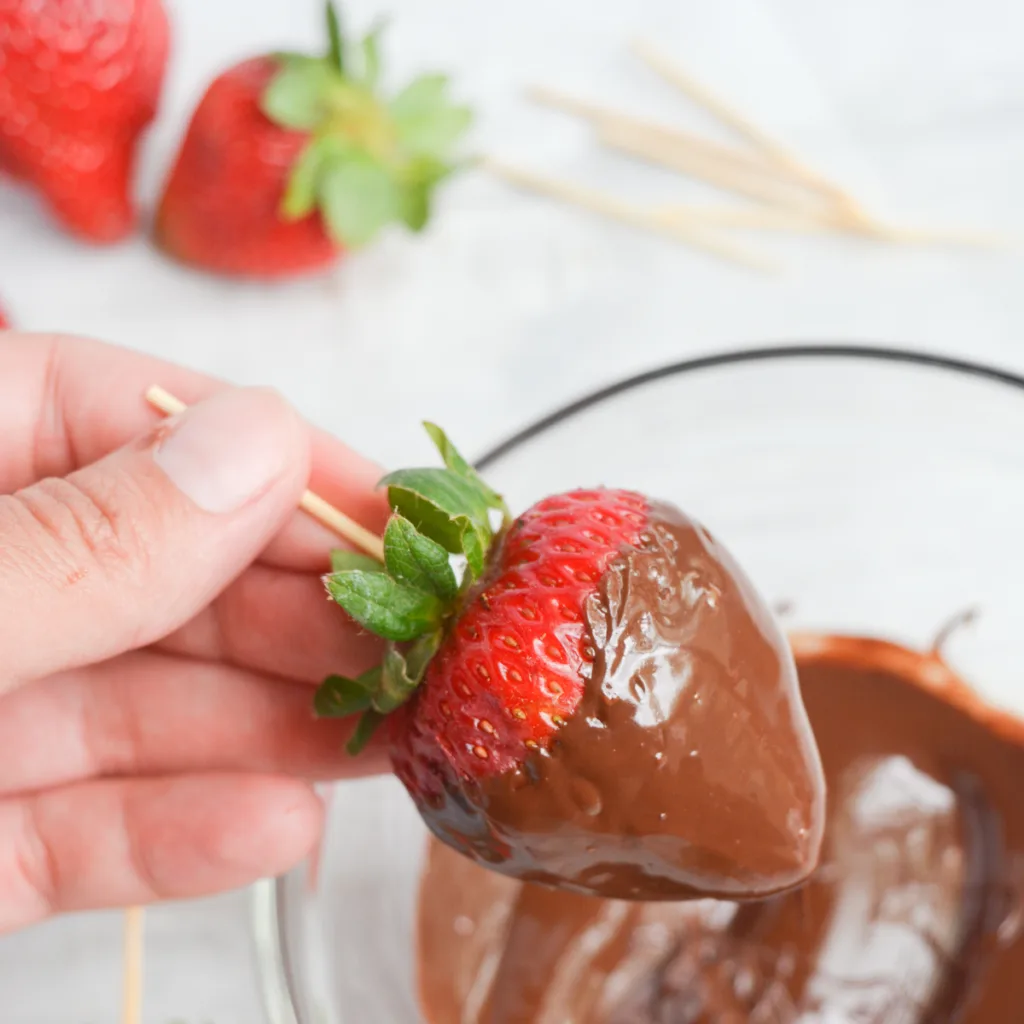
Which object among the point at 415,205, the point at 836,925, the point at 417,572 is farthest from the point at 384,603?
the point at 415,205

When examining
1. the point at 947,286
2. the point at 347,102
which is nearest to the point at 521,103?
the point at 347,102

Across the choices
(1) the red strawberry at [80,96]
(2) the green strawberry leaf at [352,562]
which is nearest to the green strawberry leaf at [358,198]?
(1) the red strawberry at [80,96]

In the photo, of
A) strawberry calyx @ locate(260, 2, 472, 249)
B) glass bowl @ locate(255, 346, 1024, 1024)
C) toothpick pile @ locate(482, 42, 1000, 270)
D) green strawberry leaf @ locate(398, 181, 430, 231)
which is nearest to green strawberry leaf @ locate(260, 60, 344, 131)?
strawberry calyx @ locate(260, 2, 472, 249)

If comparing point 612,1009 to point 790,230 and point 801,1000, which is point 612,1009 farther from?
point 790,230

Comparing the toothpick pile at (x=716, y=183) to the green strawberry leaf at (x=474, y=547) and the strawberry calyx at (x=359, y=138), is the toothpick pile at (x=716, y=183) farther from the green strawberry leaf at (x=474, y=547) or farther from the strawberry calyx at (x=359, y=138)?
the green strawberry leaf at (x=474, y=547)

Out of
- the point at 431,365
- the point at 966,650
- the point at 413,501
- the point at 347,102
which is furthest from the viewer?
the point at 431,365

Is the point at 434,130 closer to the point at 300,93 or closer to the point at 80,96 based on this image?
the point at 300,93

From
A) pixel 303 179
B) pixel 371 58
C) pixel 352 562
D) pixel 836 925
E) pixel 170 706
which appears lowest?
pixel 836 925
